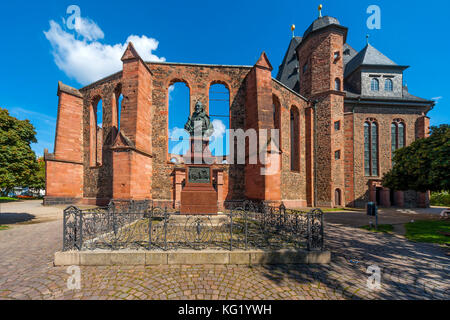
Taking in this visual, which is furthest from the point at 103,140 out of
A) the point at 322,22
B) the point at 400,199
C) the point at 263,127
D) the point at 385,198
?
the point at 400,199

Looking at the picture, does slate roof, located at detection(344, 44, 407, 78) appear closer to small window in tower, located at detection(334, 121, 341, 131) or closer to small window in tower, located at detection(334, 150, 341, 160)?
small window in tower, located at detection(334, 121, 341, 131)

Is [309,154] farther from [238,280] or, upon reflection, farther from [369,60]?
[238,280]

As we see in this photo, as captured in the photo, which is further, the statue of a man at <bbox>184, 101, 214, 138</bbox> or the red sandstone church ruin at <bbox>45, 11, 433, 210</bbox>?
the red sandstone church ruin at <bbox>45, 11, 433, 210</bbox>

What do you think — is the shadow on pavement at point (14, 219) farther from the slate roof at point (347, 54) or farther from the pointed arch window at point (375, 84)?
the slate roof at point (347, 54)

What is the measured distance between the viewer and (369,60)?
22281 mm

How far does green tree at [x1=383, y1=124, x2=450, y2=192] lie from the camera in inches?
369

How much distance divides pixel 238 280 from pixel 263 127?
10066mm

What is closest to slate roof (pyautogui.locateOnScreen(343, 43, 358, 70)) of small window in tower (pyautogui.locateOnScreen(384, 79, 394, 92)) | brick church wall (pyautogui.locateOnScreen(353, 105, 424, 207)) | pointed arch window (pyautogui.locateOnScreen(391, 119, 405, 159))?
small window in tower (pyautogui.locateOnScreen(384, 79, 394, 92))

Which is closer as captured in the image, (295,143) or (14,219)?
(14,219)

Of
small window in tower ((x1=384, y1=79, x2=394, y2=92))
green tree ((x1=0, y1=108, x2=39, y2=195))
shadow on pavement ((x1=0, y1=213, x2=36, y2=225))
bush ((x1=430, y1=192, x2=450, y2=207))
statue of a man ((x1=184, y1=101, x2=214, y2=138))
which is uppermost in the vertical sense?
small window in tower ((x1=384, y1=79, x2=394, y2=92))

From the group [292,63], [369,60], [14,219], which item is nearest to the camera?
[14,219]

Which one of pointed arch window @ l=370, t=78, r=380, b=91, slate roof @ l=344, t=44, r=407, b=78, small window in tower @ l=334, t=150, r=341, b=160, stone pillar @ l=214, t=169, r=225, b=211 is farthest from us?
slate roof @ l=344, t=44, r=407, b=78

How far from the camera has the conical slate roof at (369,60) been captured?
22062mm

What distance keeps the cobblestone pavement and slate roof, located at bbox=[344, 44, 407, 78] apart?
2592cm
